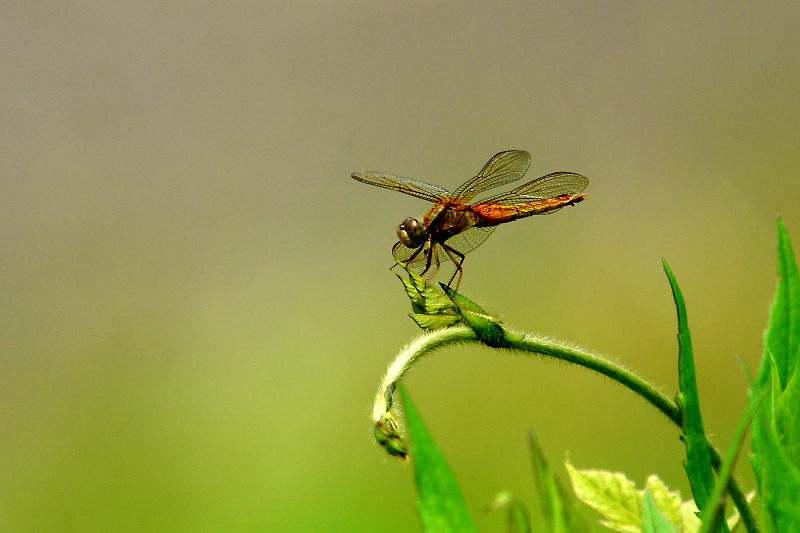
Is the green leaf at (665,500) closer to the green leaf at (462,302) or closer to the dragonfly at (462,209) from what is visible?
the green leaf at (462,302)

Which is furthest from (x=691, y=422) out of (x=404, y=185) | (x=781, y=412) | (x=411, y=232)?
(x=404, y=185)

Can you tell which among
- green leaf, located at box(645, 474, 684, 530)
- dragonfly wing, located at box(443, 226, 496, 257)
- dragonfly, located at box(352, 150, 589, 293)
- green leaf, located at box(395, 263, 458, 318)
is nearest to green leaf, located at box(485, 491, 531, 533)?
green leaf, located at box(395, 263, 458, 318)

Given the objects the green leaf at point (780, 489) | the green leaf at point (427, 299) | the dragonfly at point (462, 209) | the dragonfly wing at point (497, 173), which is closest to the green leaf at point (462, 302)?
the green leaf at point (427, 299)

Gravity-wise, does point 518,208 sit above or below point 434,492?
above

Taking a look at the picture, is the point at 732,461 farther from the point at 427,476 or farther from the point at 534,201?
the point at 534,201

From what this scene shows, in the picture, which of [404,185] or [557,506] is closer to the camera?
[557,506]

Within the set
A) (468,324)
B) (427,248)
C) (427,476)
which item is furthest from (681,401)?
(427,248)

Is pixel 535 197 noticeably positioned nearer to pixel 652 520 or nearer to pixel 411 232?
pixel 411 232
